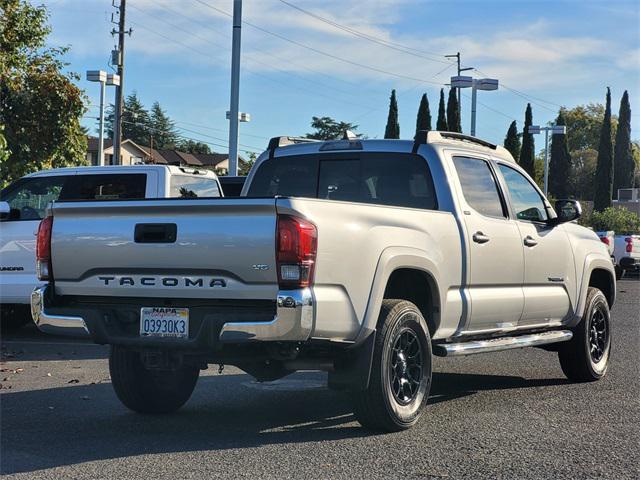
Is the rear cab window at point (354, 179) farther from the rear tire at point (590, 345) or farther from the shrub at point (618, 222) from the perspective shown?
the shrub at point (618, 222)

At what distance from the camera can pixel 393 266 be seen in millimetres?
5980

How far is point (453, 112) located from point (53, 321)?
184 ft

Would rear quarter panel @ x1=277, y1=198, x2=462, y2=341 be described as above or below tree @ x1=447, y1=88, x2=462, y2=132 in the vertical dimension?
below

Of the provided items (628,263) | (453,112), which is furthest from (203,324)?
(453,112)

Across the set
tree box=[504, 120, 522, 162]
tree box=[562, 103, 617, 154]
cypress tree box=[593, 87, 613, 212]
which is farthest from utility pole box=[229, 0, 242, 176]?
tree box=[562, 103, 617, 154]

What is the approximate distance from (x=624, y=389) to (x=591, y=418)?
1.47m

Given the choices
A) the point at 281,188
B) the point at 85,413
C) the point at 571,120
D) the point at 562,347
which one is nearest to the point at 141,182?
the point at 281,188

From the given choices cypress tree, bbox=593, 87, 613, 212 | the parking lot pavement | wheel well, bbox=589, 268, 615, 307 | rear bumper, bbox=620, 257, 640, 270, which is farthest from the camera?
cypress tree, bbox=593, 87, 613, 212

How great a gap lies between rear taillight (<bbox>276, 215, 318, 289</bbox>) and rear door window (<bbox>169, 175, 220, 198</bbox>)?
18.2ft

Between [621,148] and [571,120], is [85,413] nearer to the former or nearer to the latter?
[621,148]

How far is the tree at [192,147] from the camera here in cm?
12356

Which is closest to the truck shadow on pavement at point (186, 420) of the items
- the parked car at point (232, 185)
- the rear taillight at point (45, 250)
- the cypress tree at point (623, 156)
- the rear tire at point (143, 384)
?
the rear tire at point (143, 384)

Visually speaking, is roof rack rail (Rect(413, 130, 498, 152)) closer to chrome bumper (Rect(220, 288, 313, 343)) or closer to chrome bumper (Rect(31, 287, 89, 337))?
chrome bumper (Rect(220, 288, 313, 343))

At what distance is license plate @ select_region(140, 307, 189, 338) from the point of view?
5.56 meters
